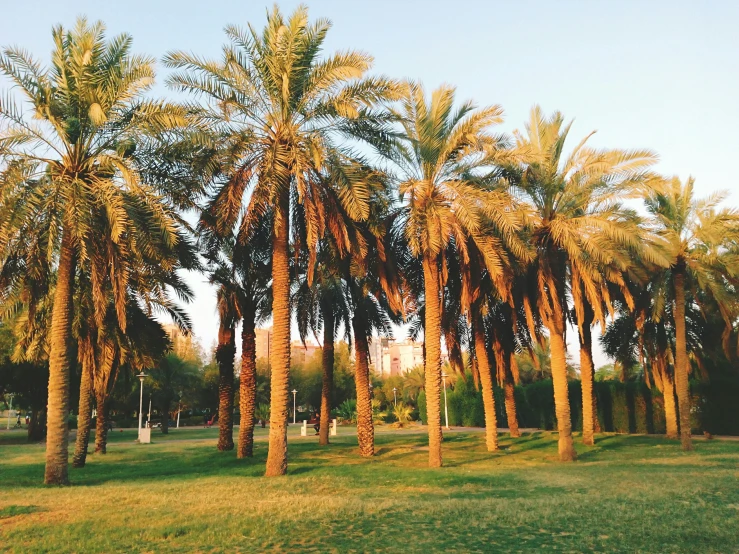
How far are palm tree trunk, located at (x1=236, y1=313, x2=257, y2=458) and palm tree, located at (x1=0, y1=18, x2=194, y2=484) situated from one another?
7.79 m

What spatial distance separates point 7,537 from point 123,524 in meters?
1.59

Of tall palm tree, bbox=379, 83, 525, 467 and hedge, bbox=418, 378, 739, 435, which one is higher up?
tall palm tree, bbox=379, 83, 525, 467

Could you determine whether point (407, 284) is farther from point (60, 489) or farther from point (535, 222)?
point (60, 489)

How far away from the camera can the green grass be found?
8.55 meters

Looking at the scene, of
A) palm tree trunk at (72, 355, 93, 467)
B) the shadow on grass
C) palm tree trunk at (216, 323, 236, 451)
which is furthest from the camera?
palm tree trunk at (216, 323, 236, 451)

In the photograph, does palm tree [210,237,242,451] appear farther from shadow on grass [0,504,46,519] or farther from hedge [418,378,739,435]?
hedge [418,378,739,435]

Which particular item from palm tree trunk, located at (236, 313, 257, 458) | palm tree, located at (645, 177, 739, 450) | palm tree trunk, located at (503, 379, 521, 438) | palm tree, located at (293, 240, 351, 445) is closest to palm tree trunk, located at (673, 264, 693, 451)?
palm tree, located at (645, 177, 739, 450)

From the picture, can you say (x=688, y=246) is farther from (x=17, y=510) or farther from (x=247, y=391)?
(x=17, y=510)

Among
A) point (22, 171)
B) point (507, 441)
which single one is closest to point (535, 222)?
point (507, 441)

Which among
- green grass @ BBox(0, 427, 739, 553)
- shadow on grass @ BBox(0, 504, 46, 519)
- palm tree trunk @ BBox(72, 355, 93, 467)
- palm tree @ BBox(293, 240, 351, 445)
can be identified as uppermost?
palm tree @ BBox(293, 240, 351, 445)

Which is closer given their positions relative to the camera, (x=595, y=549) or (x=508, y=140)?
(x=595, y=549)

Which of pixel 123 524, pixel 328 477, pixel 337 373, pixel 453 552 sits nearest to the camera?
pixel 453 552

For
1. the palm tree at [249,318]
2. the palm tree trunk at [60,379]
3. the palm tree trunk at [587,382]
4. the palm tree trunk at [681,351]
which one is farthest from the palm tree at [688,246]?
the palm tree trunk at [60,379]

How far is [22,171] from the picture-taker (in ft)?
49.0
